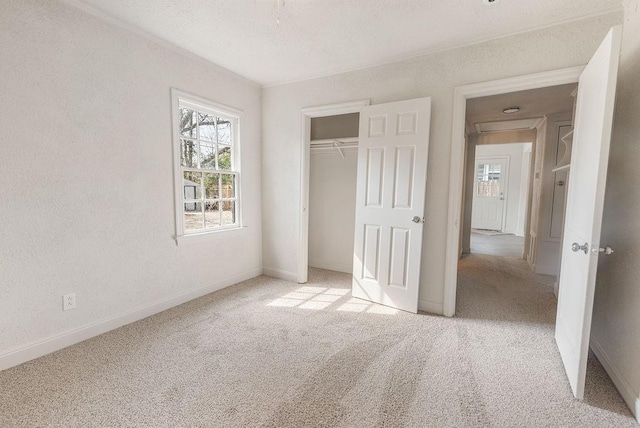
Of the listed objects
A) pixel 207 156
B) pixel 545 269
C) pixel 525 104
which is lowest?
pixel 545 269

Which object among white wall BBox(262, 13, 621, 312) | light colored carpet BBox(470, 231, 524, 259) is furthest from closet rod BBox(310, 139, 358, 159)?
light colored carpet BBox(470, 231, 524, 259)

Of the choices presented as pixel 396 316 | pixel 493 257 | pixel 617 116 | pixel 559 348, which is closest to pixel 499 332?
pixel 559 348

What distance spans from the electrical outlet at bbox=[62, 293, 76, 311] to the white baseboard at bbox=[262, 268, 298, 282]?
2102 mm

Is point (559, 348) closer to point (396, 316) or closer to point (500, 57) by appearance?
point (396, 316)

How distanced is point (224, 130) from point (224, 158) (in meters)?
0.33

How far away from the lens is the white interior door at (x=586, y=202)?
1.56 metres

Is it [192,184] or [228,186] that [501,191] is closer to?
[228,186]

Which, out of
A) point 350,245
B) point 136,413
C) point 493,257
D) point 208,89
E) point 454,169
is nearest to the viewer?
point 136,413

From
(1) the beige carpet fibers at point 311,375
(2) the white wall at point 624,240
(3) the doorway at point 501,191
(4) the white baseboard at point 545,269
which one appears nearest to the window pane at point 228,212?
(1) the beige carpet fibers at point 311,375

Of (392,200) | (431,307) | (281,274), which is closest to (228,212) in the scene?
(281,274)

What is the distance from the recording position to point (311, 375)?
188 cm

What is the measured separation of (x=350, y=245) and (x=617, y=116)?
9.70ft

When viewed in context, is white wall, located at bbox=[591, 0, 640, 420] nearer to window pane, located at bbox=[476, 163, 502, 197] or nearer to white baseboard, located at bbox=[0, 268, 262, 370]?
white baseboard, located at bbox=[0, 268, 262, 370]

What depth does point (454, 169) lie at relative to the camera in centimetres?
269
